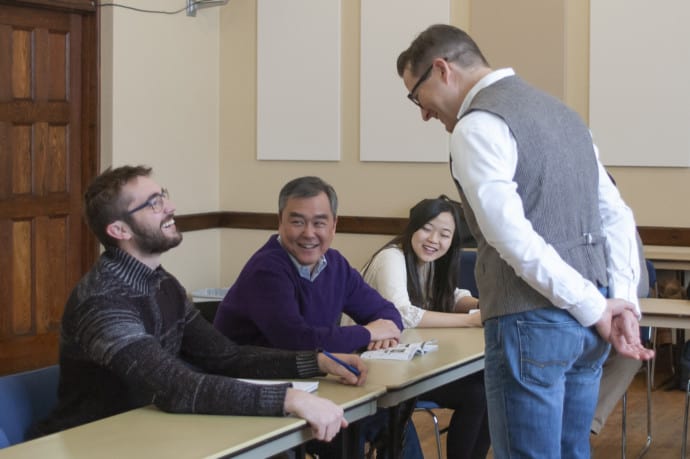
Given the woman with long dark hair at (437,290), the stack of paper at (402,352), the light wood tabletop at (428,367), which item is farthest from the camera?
the woman with long dark hair at (437,290)

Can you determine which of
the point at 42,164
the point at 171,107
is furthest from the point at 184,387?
the point at 171,107

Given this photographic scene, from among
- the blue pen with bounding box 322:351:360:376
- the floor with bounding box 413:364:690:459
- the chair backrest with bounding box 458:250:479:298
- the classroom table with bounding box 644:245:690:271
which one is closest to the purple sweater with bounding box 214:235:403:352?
the blue pen with bounding box 322:351:360:376

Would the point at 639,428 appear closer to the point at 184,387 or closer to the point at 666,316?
the point at 666,316

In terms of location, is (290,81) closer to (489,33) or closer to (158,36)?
(158,36)

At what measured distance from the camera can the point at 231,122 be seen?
802 cm

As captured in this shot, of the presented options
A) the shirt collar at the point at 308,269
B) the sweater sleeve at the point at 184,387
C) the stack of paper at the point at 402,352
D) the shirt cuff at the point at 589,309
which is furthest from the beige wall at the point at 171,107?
the shirt cuff at the point at 589,309

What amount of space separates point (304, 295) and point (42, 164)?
3.66 meters

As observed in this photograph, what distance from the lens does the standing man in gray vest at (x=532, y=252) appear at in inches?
86.2

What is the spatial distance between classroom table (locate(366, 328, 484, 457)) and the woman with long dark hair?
0.84 ft

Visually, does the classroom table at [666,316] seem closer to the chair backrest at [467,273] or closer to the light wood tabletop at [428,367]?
the chair backrest at [467,273]

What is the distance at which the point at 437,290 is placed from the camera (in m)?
4.27

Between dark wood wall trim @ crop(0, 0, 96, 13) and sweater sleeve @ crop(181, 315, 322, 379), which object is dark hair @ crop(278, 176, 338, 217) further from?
dark wood wall trim @ crop(0, 0, 96, 13)

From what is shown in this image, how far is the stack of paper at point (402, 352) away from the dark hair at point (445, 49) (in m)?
1.04

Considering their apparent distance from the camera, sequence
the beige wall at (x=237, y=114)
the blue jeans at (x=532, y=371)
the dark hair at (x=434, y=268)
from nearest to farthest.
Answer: the blue jeans at (x=532, y=371) < the dark hair at (x=434, y=268) < the beige wall at (x=237, y=114)
